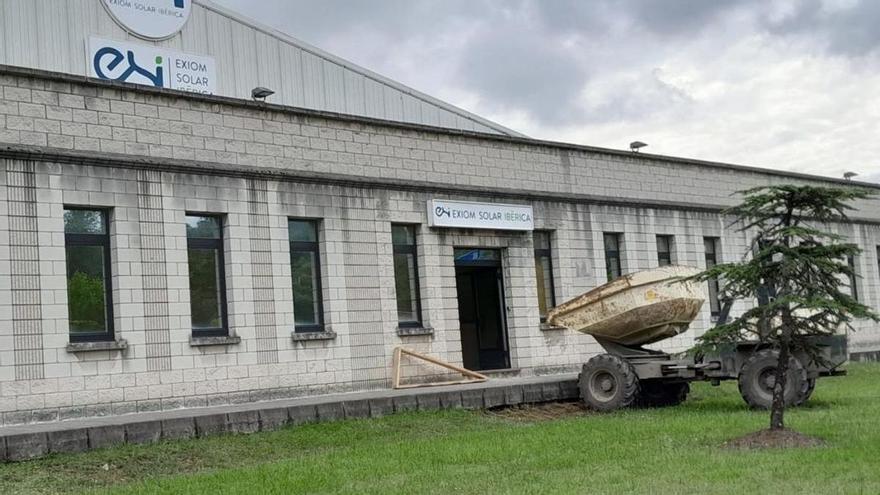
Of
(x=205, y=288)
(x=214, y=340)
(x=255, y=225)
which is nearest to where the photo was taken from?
(x=214, y=340)

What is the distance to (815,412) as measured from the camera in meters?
16.0

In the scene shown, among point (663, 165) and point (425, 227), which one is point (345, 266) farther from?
point (663, 165)

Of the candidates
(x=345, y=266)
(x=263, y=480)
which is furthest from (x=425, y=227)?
(x=263, y=480)

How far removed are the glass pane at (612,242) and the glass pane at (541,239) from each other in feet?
6.87

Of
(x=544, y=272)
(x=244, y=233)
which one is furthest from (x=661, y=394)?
(x=244, y=233)

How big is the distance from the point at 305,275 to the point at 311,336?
118 cm

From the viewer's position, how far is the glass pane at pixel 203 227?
17559 mm

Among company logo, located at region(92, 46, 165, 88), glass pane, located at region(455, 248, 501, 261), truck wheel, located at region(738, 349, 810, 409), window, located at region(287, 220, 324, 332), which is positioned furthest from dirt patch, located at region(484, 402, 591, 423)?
company logo, located at region(92, 46, 165, 88)

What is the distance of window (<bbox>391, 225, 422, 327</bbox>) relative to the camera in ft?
67.5

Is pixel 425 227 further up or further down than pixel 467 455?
further up

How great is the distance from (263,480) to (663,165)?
1760 cm

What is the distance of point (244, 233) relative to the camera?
17953mm

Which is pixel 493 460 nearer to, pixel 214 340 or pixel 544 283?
pixel 214 340

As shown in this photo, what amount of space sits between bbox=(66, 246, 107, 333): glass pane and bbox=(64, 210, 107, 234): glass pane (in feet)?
0.86
